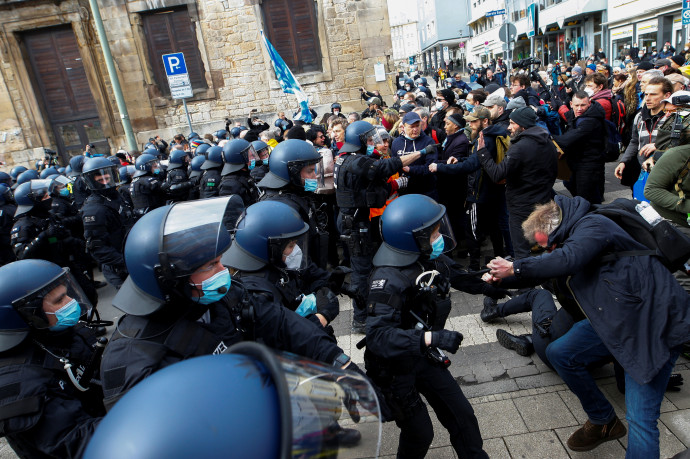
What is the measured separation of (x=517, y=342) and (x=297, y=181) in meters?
2.53

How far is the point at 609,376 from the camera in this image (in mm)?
3473

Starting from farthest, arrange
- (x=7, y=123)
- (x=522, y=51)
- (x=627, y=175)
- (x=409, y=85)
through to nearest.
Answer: (x=522, y=51), (x=7, y=123), (x=409, y=85), (x=627, y=175)

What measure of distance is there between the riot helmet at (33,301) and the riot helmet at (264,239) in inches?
33.7

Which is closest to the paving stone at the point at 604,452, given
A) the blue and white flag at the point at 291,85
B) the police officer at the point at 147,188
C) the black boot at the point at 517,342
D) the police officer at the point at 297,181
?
the black boot at the point at 517,342

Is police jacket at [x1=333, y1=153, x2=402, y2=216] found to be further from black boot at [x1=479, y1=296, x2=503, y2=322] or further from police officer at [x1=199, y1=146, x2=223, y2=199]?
police officer at [x1=199, y1=146, x2=223, y2=199]

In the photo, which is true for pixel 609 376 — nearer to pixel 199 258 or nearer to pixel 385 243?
pixel 385 243

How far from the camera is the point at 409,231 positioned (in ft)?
8.65

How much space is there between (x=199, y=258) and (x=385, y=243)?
4.11ft

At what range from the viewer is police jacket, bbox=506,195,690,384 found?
7.52 ft

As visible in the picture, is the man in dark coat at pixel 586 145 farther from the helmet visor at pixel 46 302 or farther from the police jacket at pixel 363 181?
the helmet visor at pixel 46 302

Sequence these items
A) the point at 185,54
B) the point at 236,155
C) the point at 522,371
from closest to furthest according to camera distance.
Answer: the point at 522,371 < the point at 236,155 < the point at 185,54

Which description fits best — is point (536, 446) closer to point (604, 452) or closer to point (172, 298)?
point (604, 452)

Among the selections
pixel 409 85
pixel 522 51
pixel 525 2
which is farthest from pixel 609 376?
pixel 522 51

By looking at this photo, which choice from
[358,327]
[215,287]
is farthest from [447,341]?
[358,327]
